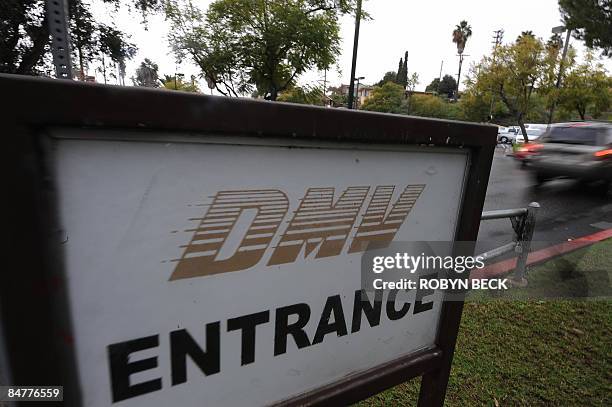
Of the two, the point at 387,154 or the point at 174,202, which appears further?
the point at 387,154

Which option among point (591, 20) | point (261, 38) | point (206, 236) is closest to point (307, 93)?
point (261, 38)

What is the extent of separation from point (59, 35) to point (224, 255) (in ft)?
4.80

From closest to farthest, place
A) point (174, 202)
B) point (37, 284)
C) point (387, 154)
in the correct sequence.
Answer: point (37, 284), point (174, 202), point (387, 154)

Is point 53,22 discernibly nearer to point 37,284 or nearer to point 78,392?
point 37,284

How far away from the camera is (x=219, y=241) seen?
841 mm

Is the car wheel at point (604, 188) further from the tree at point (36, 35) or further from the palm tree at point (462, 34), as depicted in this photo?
the palm tree at point (462, 34)

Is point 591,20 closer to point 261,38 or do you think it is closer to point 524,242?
point 261,38

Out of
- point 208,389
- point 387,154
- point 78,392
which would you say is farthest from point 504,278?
point 78,392

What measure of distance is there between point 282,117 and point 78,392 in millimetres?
743

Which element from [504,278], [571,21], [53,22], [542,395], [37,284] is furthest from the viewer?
[571,21]

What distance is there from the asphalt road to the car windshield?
41.9 inches

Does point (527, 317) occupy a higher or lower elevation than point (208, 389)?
lower

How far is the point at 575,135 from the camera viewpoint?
787cm

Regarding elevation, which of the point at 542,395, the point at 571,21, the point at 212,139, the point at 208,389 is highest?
the point at 571,21
